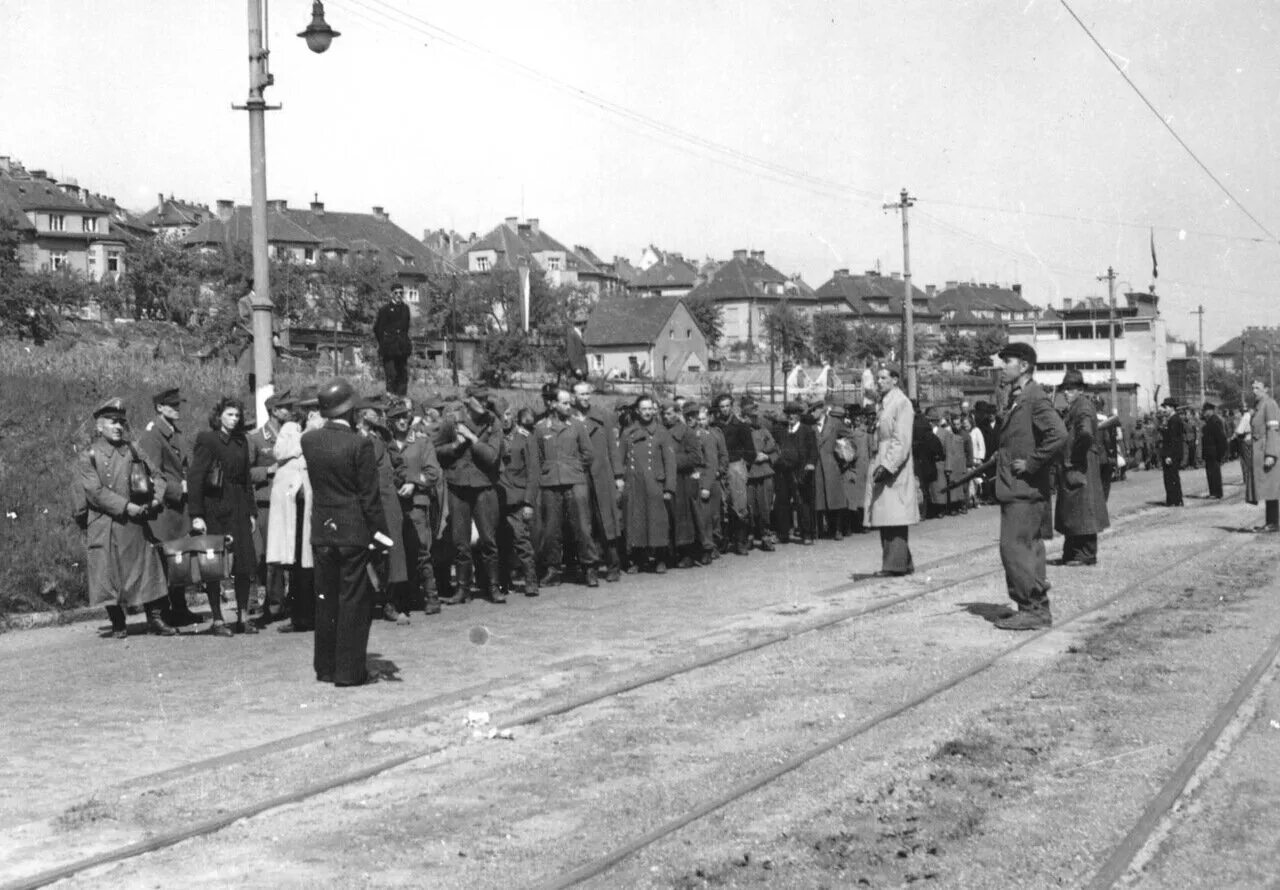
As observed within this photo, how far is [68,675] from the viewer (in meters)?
10.2

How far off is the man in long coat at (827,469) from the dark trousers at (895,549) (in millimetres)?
5238

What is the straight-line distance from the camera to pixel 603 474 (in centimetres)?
1551

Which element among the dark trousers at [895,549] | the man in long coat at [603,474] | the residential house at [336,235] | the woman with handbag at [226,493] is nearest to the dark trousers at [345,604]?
the woman with handbag at [226,493]

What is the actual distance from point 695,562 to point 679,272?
146 meters

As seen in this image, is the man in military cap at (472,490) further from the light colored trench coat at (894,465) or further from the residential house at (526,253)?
the residential house at (526,253)

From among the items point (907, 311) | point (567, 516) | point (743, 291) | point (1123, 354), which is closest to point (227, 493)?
point (567, 516)

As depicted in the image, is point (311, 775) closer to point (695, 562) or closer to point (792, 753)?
point (792, 753)

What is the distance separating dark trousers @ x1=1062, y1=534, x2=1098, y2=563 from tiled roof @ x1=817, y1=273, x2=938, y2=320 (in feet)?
472

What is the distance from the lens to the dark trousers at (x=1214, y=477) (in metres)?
28.5

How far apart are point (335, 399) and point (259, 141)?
6.54m

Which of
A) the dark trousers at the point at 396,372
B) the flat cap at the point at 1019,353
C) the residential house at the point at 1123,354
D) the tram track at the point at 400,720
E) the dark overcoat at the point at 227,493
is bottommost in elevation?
the tram track at the point at 400,720

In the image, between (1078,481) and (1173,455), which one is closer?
(1078,481)

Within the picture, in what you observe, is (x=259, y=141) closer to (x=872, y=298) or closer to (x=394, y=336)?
(x=394, y=336)

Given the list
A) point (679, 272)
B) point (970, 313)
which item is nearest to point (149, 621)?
point (679, 272)
